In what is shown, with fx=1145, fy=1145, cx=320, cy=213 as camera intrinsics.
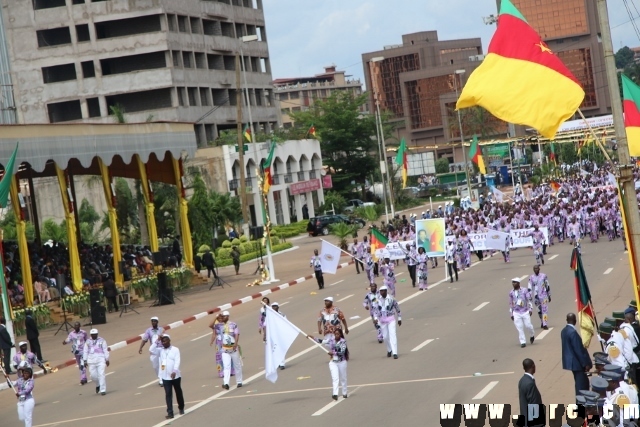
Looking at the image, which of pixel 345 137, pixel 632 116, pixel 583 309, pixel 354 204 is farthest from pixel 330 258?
pixel 345 137

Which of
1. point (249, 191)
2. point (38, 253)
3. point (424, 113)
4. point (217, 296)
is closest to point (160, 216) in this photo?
point (249, 191)

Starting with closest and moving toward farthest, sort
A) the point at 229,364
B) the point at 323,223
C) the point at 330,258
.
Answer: the point at 229,364 → the point at 330,258 → the point at 323,223

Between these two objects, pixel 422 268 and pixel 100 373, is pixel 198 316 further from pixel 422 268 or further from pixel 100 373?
pixel 100 373

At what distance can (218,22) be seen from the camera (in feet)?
302

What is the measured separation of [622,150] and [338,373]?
8888 mm

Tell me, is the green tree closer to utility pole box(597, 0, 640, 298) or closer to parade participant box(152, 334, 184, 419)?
parade participant box(152, 334, 184, 419)

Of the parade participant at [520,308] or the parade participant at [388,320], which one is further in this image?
the parade participant at [388,320]

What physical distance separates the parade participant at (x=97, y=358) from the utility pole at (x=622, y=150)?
47.0ft

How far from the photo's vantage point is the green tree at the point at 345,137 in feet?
308

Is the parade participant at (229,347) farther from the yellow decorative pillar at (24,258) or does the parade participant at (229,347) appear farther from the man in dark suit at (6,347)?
the yellow decorative pillar at (24,258)

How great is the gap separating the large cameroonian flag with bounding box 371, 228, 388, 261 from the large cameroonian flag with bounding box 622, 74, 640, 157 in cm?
2274

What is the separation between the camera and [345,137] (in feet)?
309

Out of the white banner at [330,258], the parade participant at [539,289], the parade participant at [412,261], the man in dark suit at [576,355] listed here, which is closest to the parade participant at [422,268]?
the parade participant at [412,261]

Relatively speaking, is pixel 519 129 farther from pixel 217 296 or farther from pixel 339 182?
pixel 217 296
